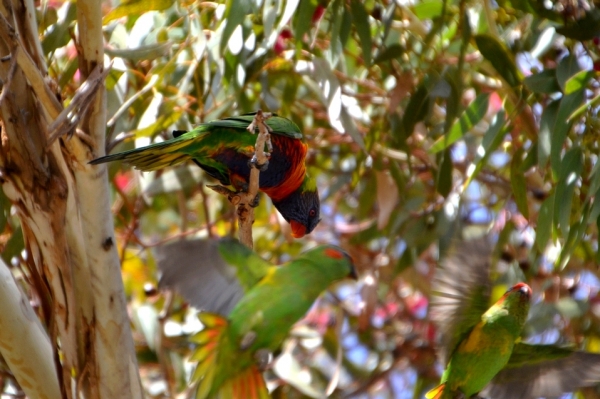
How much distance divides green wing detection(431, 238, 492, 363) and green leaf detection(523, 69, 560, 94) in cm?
46

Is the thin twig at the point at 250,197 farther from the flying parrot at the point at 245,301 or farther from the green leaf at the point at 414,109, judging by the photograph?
the green leaf at the point at 414,109

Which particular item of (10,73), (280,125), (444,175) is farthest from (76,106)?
(444,175)

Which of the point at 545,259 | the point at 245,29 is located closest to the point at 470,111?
the point at 245,29

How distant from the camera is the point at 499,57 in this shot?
7.09 ft

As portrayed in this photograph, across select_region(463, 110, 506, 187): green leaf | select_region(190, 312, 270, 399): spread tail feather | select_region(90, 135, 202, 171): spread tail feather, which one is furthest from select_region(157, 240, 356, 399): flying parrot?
select_region(463, 110, 506, 187): green leaf

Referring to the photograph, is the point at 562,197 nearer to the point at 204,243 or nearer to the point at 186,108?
the point at 204,243

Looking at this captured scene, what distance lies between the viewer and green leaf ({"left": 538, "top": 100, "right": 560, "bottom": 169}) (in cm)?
191

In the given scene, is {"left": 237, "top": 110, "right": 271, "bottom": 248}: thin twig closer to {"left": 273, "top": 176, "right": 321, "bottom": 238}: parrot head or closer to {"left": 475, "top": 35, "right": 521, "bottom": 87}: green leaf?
{"left": 273, "top": 176, "right": 321, "bottom": 238}: parrot head

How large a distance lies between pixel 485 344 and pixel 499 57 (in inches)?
31.4

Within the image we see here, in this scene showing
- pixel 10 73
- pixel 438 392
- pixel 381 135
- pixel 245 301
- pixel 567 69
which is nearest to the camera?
pixel 10 73

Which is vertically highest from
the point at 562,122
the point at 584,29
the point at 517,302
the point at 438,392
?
the point at 584,29

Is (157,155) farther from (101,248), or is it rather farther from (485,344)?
(485,344)

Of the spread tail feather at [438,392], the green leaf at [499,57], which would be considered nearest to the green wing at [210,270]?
the spread tail feather at [438,392]

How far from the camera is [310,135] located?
3.13m
